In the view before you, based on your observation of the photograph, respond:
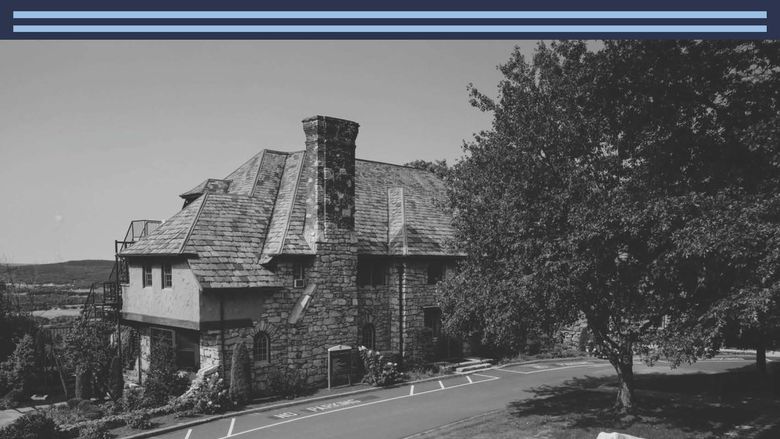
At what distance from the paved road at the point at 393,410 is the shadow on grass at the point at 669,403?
1.51 meters

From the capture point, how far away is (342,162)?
26.0 m

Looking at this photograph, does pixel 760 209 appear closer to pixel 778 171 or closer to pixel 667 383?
pixel 778 171

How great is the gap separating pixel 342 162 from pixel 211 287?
28.4 feet

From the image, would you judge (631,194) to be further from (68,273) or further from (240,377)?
(68,273)

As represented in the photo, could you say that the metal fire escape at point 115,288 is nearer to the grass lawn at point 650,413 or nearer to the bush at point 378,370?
the bush at point 378,370

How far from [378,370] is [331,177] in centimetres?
957

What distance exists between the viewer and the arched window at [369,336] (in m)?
28.2

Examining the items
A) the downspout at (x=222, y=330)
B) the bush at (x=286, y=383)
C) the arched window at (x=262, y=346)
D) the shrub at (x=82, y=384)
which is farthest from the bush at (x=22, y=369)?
the bush at (x=286, y=383)

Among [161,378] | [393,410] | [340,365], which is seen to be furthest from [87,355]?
[393,410]

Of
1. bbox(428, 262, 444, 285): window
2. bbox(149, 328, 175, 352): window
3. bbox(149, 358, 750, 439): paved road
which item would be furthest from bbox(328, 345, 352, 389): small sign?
bbox(428, 262, 444, 285): window

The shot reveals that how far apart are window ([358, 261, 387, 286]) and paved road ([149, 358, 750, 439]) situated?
604 centimetres

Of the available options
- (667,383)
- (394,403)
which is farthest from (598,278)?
(667,383)

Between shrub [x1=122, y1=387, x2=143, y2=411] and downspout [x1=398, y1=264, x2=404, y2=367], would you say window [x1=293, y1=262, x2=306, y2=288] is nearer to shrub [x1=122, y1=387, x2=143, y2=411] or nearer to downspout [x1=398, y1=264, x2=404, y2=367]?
downspout [x1=398, y1=264, x2=404, y2=367]

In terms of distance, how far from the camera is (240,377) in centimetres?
2148
